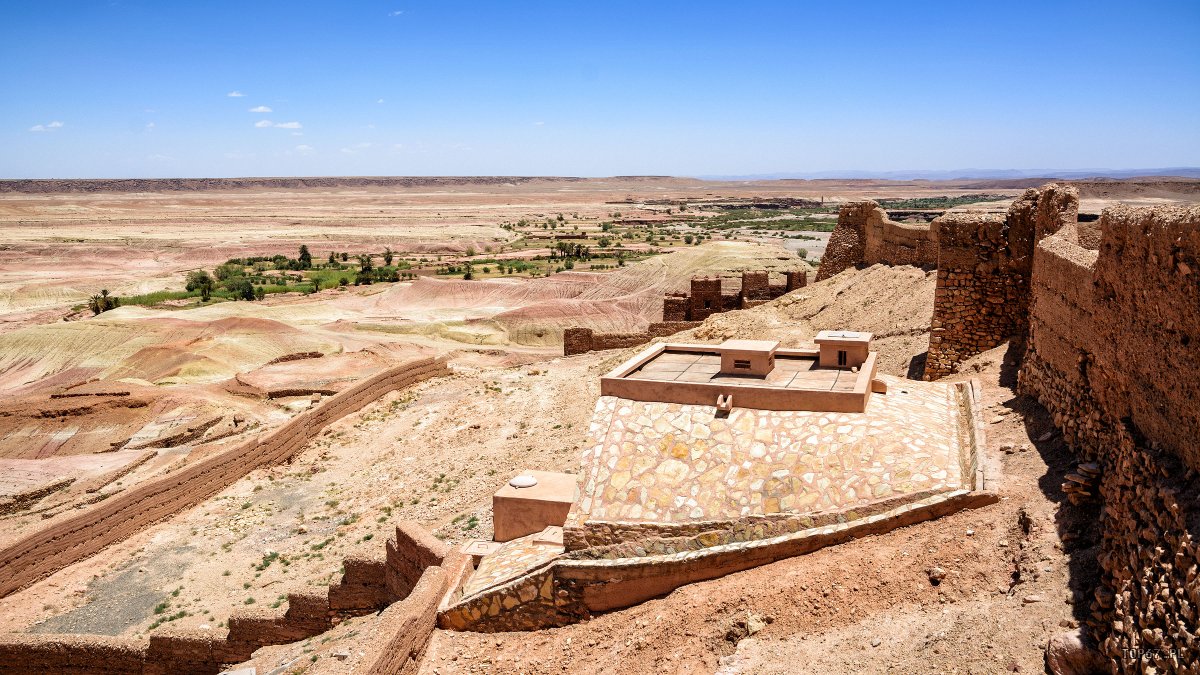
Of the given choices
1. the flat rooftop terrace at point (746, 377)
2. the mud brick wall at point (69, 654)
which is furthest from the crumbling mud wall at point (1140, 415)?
the mud brick wall at point (69, 654)

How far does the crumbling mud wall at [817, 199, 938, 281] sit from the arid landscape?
0.21m

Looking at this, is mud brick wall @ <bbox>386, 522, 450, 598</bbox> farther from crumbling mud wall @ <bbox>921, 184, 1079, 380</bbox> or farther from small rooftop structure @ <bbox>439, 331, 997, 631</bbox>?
crumbling mud wall @ <bbox>921, 184, 1079, 380</bbox>

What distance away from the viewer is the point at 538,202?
592 feet

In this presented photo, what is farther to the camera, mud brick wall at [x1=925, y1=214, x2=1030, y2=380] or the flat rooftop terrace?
mud brick wall at [x1=925, y1=214, x2=1030, y2=380]

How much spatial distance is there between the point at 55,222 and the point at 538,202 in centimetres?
8998

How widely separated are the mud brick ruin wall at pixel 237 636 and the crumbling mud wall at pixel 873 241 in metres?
12.5

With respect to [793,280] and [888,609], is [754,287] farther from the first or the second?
[888,609]

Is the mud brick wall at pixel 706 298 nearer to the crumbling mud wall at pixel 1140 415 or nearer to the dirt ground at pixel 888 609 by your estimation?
the crumbling mud wall at pixel 1140 415

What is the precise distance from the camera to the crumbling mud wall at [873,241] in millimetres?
18672

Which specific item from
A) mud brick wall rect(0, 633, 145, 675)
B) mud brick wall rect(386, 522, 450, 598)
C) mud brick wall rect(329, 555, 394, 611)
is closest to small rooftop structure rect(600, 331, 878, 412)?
mud brick wall rect(386, 522, 450, 598)

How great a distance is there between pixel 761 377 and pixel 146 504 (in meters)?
10.6

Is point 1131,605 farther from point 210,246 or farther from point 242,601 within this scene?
point 210,246

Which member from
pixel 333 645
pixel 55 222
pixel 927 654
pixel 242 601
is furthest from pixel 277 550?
pixel 55 222

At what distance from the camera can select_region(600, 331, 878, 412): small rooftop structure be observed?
31.1 ft
